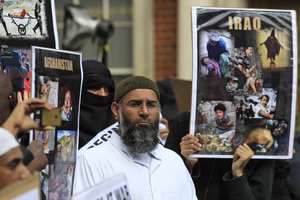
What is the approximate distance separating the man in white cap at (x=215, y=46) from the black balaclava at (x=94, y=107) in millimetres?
773

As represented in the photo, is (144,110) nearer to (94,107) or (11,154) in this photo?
(94,107)

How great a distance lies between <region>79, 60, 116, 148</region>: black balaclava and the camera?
546 centimetres

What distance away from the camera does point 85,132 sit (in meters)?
5.49

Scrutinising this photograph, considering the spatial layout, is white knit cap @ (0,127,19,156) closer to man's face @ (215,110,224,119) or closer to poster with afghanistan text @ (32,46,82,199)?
poster with afghanistan text @ (32,46,82,199)

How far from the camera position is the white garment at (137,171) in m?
4.39

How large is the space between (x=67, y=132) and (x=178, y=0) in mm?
5384

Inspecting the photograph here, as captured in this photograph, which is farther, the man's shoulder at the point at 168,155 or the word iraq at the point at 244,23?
the word iraq at the point at 244,23

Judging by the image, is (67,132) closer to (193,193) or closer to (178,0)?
(193,193)

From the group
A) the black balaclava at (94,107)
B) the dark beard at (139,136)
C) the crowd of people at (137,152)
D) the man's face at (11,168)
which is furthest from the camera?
the black balaclava at (94,107)

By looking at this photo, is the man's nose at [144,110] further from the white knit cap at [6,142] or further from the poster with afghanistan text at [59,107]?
the white knit cap at [6,142]

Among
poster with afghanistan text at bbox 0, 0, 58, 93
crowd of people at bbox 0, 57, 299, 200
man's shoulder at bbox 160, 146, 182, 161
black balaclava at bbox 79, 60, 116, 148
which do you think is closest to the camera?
crowd of people at bbox 0, 57, 299, 200

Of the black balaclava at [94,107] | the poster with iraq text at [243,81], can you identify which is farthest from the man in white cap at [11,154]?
the black balaclava at [94,107]

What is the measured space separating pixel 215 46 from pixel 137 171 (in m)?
1.04

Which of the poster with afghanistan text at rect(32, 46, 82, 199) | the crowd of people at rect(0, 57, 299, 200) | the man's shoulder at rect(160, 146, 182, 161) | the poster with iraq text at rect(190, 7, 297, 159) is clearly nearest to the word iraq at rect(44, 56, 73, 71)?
the poster with afghanistan text at rect(32, 46, 82, 199)
